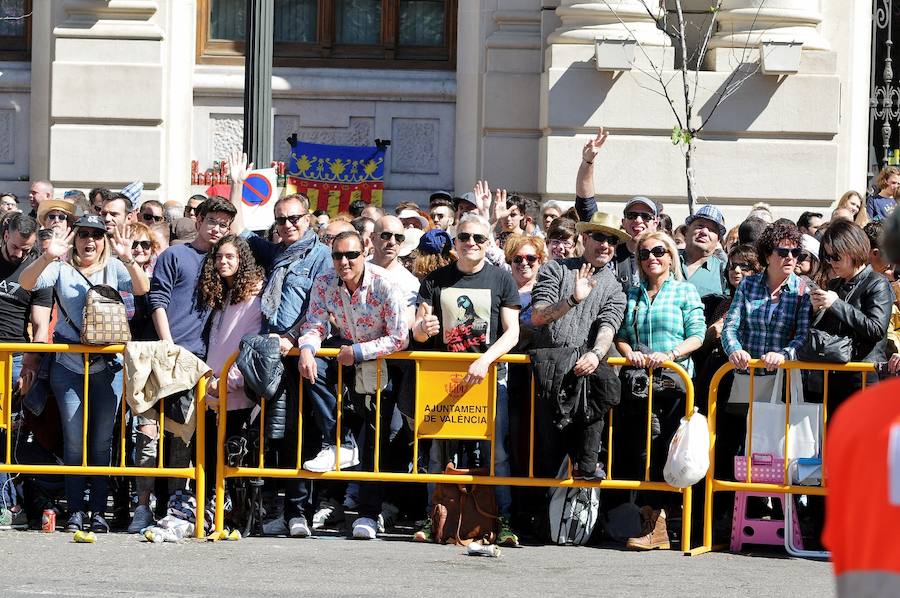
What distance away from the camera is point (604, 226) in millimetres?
9102

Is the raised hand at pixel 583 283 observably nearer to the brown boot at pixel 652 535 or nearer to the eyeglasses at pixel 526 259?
the eyeglasses at pixel 526 259

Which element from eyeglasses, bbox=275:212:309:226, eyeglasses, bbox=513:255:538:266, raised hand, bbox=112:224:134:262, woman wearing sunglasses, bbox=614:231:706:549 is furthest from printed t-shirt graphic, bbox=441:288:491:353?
raised hand, bbox=112:224:134:262

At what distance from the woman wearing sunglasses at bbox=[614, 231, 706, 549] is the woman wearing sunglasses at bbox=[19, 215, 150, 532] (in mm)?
2980

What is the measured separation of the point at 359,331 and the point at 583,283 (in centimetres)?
130

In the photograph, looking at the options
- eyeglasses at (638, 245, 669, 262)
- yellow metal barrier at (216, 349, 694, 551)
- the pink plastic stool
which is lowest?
the pink plastic stool

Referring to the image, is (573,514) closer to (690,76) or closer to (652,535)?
(652,535)

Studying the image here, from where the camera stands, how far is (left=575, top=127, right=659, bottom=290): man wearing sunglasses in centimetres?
951

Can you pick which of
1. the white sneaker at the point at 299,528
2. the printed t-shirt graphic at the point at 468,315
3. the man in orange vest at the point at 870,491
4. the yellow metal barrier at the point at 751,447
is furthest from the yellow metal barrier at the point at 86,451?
the man in orange vest at the point at 870,491

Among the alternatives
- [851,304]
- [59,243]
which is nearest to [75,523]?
[59,243]

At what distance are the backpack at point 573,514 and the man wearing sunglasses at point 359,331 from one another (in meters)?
1.04

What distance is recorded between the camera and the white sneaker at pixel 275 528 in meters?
8.82

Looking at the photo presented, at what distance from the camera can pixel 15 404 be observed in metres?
9.03

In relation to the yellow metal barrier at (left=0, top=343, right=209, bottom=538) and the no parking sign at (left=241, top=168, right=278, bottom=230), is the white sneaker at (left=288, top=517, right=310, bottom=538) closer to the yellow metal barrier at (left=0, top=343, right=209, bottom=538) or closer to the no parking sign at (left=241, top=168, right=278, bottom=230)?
the yellow metal barrier at (left=0, top=343, right=209, bottom=538)

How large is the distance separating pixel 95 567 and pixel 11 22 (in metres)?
10.8
